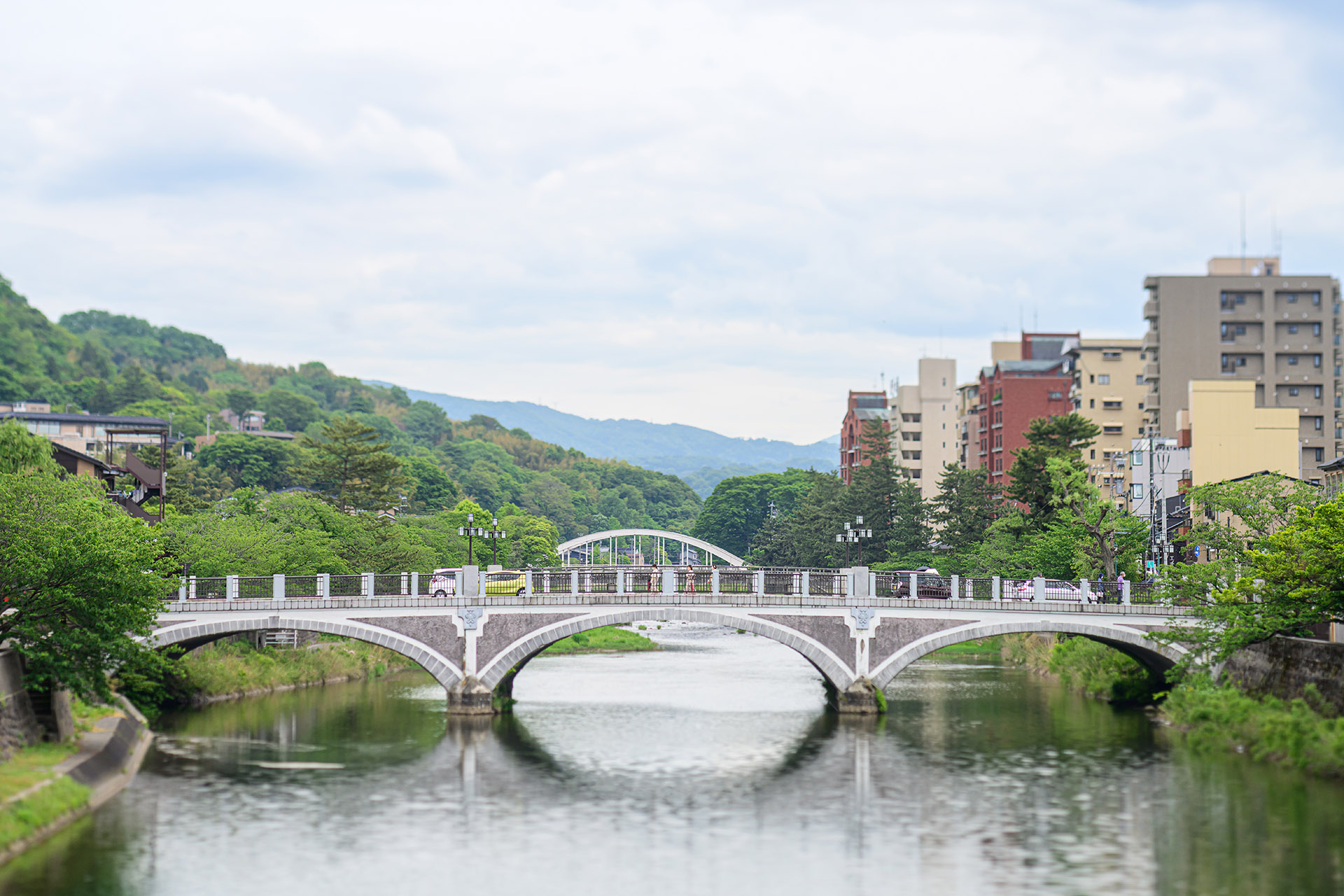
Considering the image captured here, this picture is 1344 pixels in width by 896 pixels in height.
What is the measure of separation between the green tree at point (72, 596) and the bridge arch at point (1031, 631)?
26.1 metres

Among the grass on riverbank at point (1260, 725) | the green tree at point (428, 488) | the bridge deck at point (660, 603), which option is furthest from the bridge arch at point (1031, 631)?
the green tree at point (428, 488)

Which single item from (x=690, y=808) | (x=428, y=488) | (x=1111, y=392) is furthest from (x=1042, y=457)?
(x=428, y=488)

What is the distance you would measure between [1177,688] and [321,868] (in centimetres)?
3126

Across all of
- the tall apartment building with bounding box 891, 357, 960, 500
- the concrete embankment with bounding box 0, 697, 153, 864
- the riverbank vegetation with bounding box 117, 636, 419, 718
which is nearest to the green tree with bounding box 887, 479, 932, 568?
the tall apartment building with bounding box 891, 357, 960, 500

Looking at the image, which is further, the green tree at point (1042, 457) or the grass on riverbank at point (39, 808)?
the green tree at point (1042, 457)

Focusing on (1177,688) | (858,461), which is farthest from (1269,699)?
(858,461)

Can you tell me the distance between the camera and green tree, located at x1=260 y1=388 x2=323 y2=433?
192125 millimetres

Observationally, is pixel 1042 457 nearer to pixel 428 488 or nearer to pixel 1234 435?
pixel 1234 435

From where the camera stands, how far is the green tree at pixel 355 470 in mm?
96812

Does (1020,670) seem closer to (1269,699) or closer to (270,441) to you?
(1269,699)

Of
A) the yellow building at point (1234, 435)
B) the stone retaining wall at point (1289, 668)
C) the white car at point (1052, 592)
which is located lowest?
the stone retaining wall at point (1289, 668)

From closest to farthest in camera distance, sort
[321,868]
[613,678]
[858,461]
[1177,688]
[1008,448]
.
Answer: [321,868], [1177,688], [613,678], [1008,448], [858,461]

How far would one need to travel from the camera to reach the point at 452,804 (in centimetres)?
3553

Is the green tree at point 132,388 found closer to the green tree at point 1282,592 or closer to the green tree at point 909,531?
the green tree at point 909,531
